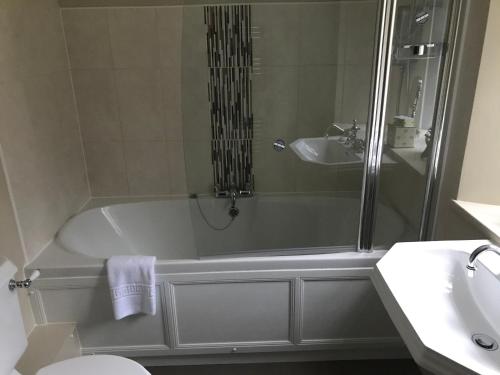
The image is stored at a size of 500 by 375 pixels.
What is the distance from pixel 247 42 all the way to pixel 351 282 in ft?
4.35

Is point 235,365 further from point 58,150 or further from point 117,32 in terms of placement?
point 117,32

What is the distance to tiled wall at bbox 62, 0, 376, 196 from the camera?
1.99 metres

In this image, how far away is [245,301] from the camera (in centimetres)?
192

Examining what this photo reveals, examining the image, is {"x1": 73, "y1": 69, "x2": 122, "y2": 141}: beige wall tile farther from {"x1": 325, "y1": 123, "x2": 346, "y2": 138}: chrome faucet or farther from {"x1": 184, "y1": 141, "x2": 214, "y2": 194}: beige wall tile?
{"x1": 325, "y1": 123, "x2": 346, "y2": 138}: chrome faucet

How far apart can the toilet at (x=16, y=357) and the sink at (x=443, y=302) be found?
0.89 metres

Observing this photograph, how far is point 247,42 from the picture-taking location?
208cm

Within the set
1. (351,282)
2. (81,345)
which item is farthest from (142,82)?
(351,282)

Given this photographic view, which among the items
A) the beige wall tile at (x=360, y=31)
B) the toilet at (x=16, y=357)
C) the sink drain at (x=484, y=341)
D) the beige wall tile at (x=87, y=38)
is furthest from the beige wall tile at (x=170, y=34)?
the sink drain at (x=484, y=341)

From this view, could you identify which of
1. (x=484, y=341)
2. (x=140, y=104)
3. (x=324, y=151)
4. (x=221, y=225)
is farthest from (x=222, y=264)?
(x=140, y=104)

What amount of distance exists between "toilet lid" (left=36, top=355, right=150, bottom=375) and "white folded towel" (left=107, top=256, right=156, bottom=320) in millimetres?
416

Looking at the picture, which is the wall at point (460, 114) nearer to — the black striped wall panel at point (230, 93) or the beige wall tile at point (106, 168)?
the black striped wall panel at point (230, 93)

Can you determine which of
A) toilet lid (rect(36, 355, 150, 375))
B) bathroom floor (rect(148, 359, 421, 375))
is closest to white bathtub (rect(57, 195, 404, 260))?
bathroom floor (rect(148, 359, 421, 375))

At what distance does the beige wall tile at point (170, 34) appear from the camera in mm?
2340

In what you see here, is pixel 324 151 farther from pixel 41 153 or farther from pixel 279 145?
pixel 41 153
